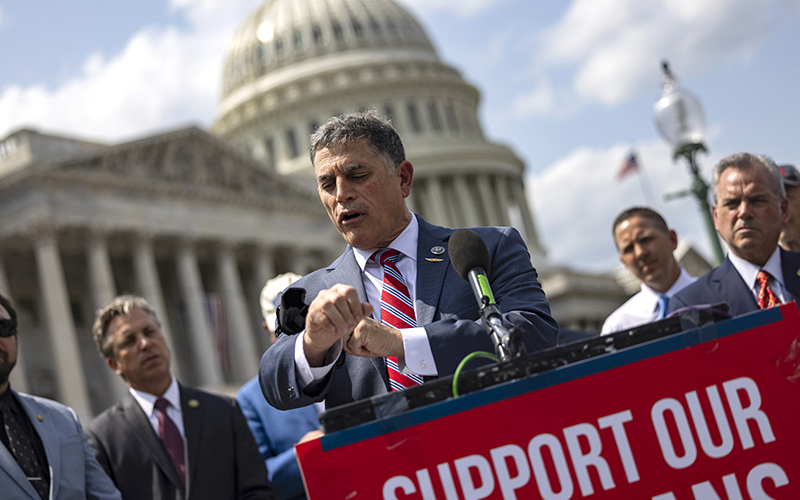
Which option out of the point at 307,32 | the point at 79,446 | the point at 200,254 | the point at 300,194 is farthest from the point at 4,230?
the point at 307,32

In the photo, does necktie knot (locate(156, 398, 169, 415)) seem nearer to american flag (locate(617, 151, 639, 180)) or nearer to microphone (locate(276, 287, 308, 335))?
microphone (locate(276, 287, 308, 335))

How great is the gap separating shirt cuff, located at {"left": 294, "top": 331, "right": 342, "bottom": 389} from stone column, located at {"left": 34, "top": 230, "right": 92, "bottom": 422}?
1167 inches

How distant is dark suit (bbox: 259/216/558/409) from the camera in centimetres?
287

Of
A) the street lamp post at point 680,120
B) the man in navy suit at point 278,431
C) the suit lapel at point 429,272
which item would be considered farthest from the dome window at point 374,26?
the suit lapel at point 429,272

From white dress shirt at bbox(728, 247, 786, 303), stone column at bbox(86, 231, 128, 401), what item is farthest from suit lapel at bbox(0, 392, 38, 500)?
stone column at bbox(86, 231, 128, 401)

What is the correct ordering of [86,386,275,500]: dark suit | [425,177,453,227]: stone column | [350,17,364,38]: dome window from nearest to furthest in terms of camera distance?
[86,386,275,500]: dark suit < [425,177,453,227]: stone column < [350,17,364,38]: dome window

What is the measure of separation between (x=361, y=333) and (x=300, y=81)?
241 feet

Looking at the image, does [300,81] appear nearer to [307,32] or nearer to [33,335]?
[307,32]

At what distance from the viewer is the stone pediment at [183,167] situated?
3425 cm

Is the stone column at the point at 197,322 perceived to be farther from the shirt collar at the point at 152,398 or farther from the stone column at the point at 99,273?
the shirt collar at the point at 152,398

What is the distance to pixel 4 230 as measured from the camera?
31453 mm

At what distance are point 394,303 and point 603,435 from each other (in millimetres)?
1136

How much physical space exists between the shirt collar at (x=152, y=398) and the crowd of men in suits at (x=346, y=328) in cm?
1

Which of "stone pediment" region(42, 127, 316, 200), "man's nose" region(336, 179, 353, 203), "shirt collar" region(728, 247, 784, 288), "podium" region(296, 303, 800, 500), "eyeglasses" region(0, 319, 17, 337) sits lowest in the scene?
"podium" region(296, 303, 800, 500)
